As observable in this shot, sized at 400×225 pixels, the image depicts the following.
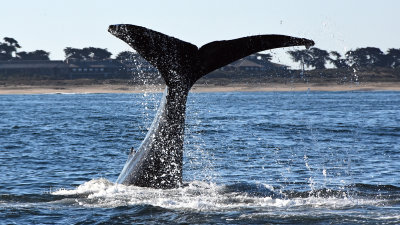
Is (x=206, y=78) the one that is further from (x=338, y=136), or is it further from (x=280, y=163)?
(x=280, y=163)

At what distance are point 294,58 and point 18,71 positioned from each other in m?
41.6

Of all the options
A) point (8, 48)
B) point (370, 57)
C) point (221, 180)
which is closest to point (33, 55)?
point (8, 48)

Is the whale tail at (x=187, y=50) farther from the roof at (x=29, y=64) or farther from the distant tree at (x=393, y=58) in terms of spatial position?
the distant tree at (x=393, y=58)

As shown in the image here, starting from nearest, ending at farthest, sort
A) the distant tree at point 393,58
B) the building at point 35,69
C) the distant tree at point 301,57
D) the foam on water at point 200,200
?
the foam on water at point 200,200, the distant tree at point 301,57, the building at point 35,69, the distant tree at point 393,58

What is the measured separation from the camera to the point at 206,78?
10838 cm

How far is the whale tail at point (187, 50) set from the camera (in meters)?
9.95

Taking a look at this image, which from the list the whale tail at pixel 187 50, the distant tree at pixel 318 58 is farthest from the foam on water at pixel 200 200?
the distant tree at pixel 318 58

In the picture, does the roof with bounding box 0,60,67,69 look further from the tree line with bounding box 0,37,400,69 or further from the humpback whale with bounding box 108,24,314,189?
the humpback whale with bounding box 108,24,314,189

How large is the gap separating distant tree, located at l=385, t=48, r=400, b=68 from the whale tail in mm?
112189

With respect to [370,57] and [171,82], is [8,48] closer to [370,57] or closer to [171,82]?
[370,57]

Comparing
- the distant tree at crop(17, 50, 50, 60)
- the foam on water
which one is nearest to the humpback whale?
the foam on water

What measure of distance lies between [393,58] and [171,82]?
113 m

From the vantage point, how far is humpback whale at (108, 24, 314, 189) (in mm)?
10312

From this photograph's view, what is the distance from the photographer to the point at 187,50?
1067cm
